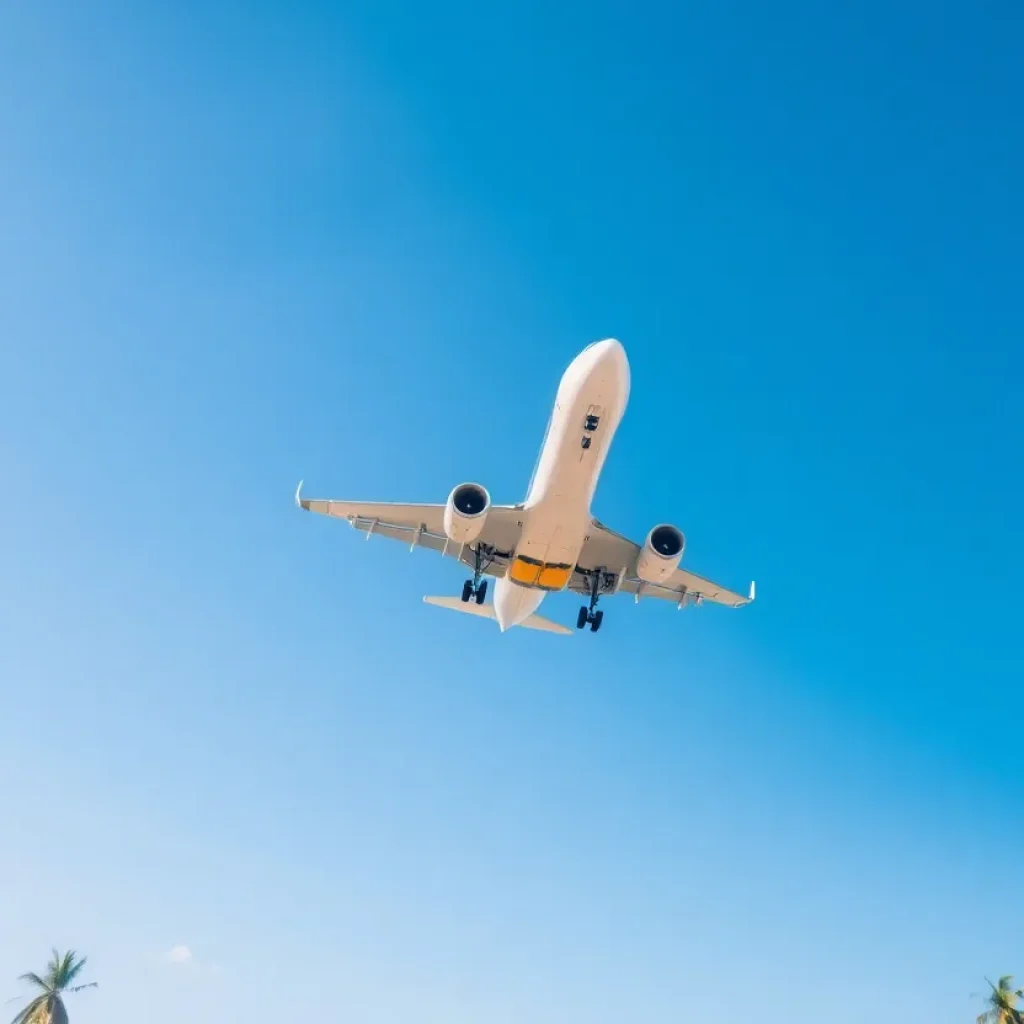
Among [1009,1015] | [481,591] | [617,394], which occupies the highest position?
[617,394]

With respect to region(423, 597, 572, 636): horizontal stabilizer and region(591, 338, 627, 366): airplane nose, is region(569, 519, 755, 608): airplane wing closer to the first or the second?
region(423, 597, 572, 636): horizontal stabilizer

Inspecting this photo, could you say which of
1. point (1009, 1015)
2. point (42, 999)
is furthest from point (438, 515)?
point (1009, 1015)

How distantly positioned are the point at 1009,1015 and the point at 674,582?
26.7m

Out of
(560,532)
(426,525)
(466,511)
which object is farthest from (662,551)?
(426,525)

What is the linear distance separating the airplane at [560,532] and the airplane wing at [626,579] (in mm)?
35

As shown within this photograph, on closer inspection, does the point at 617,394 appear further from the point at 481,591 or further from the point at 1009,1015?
the point at 1009,1015

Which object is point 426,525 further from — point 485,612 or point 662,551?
point 662,551

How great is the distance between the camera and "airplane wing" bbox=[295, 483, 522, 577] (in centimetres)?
2680

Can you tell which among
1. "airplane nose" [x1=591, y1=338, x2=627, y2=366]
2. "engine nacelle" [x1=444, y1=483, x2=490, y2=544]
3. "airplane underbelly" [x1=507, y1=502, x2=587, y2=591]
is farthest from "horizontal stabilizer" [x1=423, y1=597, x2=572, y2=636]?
"airplane nose" [x1=591, y1=338, x2=627, y2=366]

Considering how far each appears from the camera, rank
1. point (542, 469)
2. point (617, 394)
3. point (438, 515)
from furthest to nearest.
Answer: point (438, 515) → point (542, 469) → point (617, 394)

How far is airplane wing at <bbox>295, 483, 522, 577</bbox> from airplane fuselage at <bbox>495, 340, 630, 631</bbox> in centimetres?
93

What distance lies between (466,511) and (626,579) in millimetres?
7353

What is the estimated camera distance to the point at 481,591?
2852 cm

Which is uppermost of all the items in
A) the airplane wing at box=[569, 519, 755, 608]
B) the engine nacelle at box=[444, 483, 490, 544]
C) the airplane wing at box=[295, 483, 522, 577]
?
the airplane wing at box=[569, 519, 755, 608]
